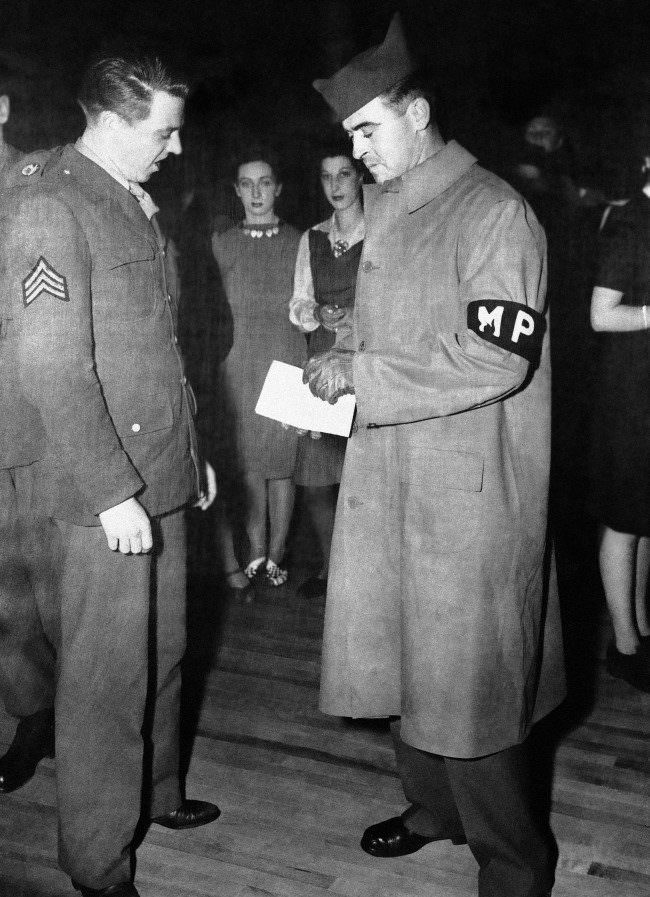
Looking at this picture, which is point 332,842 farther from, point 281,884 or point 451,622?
point 451,622

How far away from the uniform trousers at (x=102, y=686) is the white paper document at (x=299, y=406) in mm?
309

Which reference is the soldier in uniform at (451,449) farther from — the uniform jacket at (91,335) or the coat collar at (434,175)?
the uniform jacket at (91,335)

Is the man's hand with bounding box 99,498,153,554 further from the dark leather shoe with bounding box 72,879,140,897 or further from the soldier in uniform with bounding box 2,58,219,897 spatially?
the dark leather shoe with bounding box 72,879,140,897

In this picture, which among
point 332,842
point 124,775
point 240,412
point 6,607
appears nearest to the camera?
point 124,775

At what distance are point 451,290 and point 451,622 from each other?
0.59m

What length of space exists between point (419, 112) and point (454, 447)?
0.60m

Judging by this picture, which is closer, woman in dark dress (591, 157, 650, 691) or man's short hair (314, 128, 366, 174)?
woman in dark dress (591, 157, 650, 691)

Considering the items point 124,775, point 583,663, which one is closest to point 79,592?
point 124,775

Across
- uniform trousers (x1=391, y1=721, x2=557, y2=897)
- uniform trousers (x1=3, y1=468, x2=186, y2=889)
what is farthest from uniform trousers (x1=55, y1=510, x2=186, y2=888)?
uniform trousers (x1=391, y1=721, x2=557, y2=897)

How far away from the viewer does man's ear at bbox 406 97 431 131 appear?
1.56 meters

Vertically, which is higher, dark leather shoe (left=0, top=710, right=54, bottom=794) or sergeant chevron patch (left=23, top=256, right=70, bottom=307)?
sergeant chevron patch (left=23, top=256, right=70, bottom=307)

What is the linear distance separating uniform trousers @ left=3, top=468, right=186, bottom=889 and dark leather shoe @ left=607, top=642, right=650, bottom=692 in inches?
63.5

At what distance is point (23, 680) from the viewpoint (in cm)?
227

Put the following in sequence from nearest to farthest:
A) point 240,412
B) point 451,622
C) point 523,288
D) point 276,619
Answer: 1. point 523,288
2. point 451,622
3. point 276,619
4. point 240,412
